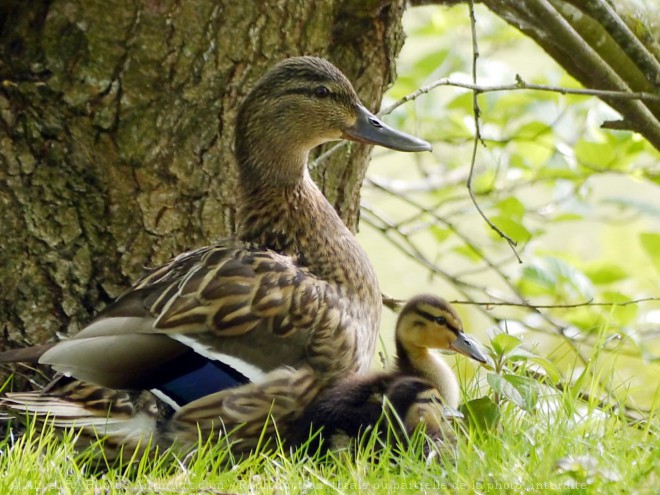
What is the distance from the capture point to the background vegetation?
10.7 ft

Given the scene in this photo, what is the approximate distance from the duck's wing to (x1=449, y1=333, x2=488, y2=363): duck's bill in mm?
510

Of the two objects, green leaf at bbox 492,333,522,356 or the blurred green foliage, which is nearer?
green leaf at bbox 492,333,522,356

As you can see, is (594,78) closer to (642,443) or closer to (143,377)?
(642,443)

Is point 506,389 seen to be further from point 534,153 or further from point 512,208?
point 534,153

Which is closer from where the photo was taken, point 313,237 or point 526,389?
point 526,389

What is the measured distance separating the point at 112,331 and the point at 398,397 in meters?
0.99

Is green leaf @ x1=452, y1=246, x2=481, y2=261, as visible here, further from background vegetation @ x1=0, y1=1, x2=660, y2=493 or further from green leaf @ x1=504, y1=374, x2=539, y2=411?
green leaf @ x1=504, y1=374, x2=539, y2=411

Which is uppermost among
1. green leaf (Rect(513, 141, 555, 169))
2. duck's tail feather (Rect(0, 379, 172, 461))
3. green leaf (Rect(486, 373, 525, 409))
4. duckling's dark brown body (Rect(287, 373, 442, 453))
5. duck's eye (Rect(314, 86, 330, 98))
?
green leaf (Rect(513, 141, 555, 169))

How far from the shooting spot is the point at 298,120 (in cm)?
462

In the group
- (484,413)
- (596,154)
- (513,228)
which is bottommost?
(484,413)

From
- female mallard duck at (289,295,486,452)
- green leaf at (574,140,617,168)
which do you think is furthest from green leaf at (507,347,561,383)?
green leaf at (574,140,617,168)

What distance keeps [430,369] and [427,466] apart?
2.94ft

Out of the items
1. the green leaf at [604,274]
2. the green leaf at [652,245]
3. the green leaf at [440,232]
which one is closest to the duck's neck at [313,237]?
the green leaf at [440,232]

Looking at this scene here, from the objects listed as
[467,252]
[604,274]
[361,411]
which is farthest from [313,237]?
[604,274]
